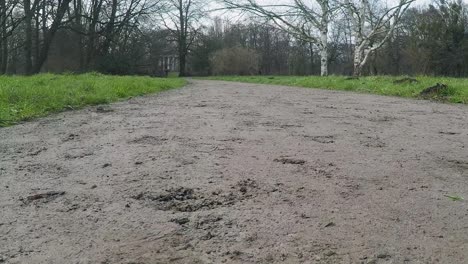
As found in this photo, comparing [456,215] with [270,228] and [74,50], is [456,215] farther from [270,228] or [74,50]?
[74,50]

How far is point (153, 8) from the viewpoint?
90.3ft

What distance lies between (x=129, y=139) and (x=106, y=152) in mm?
499

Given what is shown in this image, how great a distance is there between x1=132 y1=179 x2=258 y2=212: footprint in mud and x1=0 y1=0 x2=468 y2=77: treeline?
19.0 m

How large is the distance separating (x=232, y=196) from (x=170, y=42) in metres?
43.9

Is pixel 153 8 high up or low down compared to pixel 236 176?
up

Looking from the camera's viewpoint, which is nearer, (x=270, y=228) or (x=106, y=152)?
(x=270, y=228)

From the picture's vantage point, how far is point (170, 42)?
44.7 metres

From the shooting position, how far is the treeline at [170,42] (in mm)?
23359

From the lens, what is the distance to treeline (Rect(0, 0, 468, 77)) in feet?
76.6

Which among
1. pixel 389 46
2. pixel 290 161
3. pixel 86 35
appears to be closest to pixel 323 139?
pixel 290 161

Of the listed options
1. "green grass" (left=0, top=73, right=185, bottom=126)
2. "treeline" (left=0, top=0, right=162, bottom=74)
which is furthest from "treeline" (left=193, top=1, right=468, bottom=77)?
"green grass" (left=0, top=73, right=185, bottom=126)

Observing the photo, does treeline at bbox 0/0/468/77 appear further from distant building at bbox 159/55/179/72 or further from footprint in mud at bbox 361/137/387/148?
footprint in mud at bbox 361/137/387/148

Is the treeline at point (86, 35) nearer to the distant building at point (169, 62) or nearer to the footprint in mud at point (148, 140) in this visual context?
the distant building at point (169, 62)

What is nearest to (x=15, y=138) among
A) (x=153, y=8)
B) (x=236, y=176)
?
(x=236, y=176)
